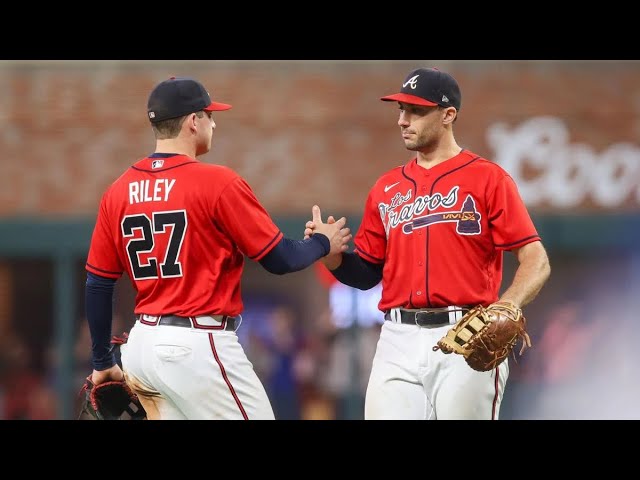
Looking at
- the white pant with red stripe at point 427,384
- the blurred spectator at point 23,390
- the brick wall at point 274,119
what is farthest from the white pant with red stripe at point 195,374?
the brick wall at point 274,119

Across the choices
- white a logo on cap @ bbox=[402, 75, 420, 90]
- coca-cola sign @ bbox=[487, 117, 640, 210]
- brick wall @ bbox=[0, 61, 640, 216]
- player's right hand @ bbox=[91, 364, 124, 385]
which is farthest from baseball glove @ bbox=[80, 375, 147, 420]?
coca-cola sign @ bbox=[487, 117, 640, 210]

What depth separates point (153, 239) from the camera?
456cm

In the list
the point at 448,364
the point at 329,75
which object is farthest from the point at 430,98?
the point at 329,75

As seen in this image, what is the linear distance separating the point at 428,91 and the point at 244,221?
104cm

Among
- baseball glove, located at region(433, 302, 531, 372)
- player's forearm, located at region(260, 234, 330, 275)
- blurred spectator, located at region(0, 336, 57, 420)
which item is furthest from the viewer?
blurred spectator, located at region(0, 336, 57, 420)

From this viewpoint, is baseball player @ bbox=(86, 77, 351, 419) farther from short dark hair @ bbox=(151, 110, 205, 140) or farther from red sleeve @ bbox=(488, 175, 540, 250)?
red sleeve @ bbox=(488, 175, 540, 250)

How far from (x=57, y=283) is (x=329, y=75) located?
3.85 m

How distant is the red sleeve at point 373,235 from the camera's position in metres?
5.05

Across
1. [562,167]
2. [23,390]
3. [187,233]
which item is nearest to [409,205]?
[187,233]

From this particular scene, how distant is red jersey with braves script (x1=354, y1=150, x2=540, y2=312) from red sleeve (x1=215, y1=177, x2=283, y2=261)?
0.59m

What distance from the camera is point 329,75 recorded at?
12.2 meters

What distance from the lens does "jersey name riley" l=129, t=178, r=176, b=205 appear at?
15.0ft

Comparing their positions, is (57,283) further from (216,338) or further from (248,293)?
(216,338)

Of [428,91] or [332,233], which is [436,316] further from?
[428,91]
